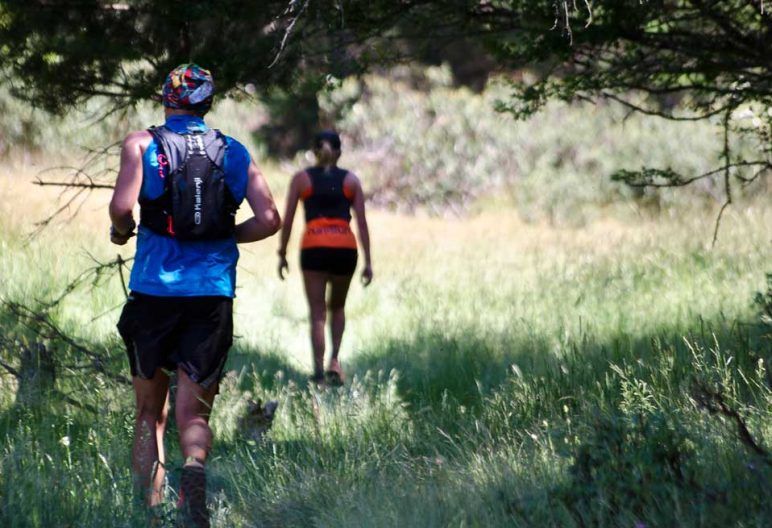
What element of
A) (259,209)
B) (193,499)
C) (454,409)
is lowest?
(193,499)

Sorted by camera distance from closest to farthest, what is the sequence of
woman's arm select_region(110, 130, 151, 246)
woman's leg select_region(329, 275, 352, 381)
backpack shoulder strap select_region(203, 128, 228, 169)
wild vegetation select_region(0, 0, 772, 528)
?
wild vegetation select_region(0, 0, 772, 528) → woman's arm select_region(110, 130, 151, 246) → backpack shoulder strap select_region(203, 128, 228, 169) → woman's leg select_region(329, 275, 352, 381)

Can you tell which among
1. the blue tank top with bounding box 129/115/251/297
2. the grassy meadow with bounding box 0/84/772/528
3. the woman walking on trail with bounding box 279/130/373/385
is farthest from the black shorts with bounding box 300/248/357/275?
the blue tank top with bounding box 129/115/251/297

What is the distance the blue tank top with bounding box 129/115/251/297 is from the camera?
4.58m

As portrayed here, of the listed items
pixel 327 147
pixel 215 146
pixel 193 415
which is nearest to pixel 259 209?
pixel 215 146

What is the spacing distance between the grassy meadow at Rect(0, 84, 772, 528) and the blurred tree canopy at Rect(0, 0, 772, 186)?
114 cm

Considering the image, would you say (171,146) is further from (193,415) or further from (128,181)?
(193,415)

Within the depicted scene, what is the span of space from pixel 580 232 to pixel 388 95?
7020 mm

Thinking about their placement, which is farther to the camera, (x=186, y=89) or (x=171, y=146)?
(x=186, y=89)

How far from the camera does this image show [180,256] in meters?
4.64

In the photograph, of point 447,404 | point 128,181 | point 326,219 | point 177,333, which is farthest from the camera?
point 326,219

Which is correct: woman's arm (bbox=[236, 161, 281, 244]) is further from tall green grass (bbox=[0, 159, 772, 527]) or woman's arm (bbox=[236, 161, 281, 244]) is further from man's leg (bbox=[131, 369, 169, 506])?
tall green grass (bbox=[0, 159, 772, 527])

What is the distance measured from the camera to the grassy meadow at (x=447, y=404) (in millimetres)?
4219

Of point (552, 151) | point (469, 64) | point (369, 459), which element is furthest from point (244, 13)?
point (469, 64)

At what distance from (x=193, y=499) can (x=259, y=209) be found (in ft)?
3.86
